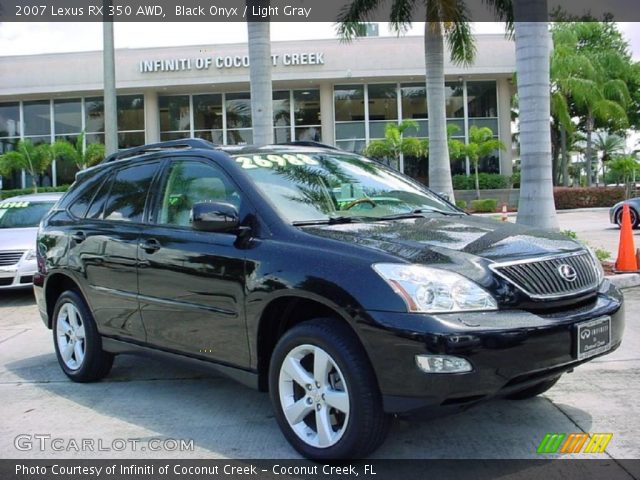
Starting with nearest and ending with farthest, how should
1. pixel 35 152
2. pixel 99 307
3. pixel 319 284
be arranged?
pixel 319 284 < pixel 99 307 < pixel 35 152

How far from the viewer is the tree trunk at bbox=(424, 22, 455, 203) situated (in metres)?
14.7

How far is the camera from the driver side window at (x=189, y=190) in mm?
4410

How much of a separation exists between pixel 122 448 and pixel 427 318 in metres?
2.10

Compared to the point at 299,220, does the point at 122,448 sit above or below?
below

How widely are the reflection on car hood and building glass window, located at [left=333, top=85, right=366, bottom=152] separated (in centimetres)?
2836

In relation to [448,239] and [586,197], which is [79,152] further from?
[448,239]

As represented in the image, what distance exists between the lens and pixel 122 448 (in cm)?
402

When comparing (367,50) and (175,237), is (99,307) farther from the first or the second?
(367,50)

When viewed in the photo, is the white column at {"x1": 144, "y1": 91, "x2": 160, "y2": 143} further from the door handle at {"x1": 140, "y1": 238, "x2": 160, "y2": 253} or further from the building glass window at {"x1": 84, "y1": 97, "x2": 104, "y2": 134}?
the door handle at {"x1": 140, "y1": 238, "x2": 160, "y2": 253}

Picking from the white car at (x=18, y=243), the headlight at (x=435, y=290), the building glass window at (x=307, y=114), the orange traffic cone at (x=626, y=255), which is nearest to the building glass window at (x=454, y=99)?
the building glass window at (x=307, y=114)

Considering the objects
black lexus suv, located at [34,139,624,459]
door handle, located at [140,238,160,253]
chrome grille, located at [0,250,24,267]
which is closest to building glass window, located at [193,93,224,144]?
chrome grille, located at [0,250,24,267]

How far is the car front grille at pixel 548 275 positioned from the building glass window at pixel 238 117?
29212 millimetres

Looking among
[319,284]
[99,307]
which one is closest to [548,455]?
A: [319,284]

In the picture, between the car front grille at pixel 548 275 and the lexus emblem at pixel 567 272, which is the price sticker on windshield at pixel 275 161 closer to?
the car front grille at pixel 548 275
